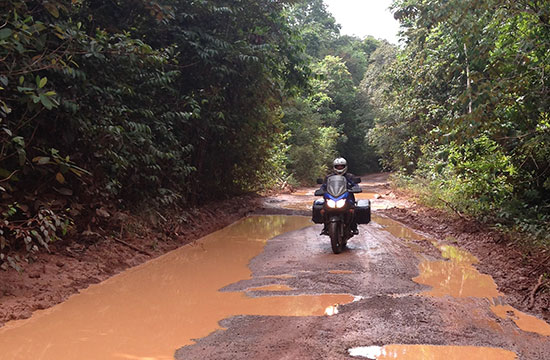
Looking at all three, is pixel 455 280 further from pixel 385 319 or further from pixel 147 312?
pixel 147 312

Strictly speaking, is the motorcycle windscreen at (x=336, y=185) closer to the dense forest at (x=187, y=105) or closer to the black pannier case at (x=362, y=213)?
the black pannier case at (x=362, y=213)

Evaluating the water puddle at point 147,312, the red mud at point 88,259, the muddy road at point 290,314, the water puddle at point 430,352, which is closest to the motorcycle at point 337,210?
the muddy road at point 290,314

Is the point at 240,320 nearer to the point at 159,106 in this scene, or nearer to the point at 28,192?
the point at 28,192

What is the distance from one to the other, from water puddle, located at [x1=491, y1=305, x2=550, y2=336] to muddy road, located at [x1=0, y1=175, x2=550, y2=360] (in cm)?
2

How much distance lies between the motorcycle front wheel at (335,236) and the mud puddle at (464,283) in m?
1.31

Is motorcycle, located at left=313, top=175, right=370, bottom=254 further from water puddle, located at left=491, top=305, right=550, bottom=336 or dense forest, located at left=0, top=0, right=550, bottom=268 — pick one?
water puddle, located at left=491, top=305, right=550, bottom=336

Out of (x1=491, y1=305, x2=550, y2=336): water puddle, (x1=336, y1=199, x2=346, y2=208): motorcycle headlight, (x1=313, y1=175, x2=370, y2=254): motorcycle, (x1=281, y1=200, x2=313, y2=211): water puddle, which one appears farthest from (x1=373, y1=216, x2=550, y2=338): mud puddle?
(x1=281, y1=200, x2=313, y2=211): water puddle

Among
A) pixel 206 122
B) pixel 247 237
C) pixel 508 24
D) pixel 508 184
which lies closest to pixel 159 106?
pixel 206 122

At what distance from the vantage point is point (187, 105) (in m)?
9.27

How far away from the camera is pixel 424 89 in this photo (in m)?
16.9

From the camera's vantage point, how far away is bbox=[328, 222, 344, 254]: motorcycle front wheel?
7.14 meters

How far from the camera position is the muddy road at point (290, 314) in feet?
11.5

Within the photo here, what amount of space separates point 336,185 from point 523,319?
3775mm

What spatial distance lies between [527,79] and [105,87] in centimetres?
616
